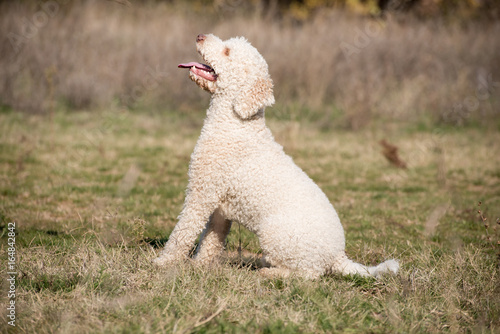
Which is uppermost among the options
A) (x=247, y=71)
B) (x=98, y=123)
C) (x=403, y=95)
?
(x=247, y=71)

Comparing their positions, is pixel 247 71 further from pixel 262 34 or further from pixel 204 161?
pixel 262 34

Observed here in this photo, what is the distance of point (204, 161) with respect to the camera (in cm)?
357

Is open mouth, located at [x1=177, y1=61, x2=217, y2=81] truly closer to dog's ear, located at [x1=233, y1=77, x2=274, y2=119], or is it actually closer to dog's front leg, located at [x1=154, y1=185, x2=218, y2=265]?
dog's ear, located at [x1=233, y1=77, x2=274, y2=119]

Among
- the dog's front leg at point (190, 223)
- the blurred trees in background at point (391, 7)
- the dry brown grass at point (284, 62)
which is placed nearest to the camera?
the dog's front leg at point (190, 223)

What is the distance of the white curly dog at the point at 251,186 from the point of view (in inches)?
130

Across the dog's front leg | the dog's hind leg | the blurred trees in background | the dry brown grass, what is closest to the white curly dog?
the dog's front leg

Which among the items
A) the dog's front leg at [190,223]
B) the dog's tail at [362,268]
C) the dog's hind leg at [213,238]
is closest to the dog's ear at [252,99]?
the dog's front leg at [190,223]

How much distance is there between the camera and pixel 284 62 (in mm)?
11398

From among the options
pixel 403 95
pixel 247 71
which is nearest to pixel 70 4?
pixel 403 95

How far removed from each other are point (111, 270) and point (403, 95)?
9305mm

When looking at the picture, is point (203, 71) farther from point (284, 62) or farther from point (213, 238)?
point (284, 62)

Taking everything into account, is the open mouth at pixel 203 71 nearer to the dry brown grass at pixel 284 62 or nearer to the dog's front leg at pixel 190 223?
the dog's front leg at pixel 190 223

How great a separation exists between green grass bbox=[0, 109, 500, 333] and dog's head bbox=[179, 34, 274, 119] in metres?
1.09

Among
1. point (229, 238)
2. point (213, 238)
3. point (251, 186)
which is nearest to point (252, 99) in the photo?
point (251, 186)
